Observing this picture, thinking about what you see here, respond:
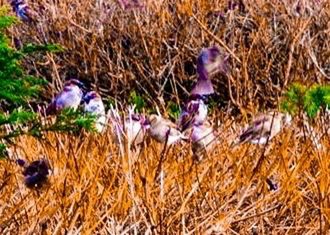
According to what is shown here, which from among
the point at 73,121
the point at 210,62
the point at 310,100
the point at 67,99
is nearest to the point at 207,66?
the point at 210,62

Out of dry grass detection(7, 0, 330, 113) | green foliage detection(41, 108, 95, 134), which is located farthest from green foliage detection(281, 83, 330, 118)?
dry grass detection(7, 0, 330, 113)

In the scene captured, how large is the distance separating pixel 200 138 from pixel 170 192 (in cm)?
18

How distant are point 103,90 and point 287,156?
2730 mm

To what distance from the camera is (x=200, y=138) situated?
8.55 ft

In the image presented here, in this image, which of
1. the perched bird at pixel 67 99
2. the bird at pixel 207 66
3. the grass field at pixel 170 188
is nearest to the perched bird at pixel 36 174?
the grass field at pixel 170 188

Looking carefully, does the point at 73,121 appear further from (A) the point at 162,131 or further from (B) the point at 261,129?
(B) the point at 261,129

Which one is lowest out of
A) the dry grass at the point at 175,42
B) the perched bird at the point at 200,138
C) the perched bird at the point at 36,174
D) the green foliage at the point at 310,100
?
the dry grass at the point at 175,42

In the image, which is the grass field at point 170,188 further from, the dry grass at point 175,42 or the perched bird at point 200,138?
the dry grass at point 175,42

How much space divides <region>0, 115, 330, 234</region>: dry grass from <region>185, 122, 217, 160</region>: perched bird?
0.13 ft

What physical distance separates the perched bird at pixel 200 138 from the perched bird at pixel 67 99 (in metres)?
0.39

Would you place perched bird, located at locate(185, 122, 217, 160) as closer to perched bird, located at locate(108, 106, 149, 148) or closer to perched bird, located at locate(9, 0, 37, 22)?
perched bird, located at locate(108, 106, 149, 148)

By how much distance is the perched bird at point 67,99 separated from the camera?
2.84 m

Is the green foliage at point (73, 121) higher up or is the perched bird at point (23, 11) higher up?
the green foliage at point (73, 121)

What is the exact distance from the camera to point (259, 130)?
98.6 inches
